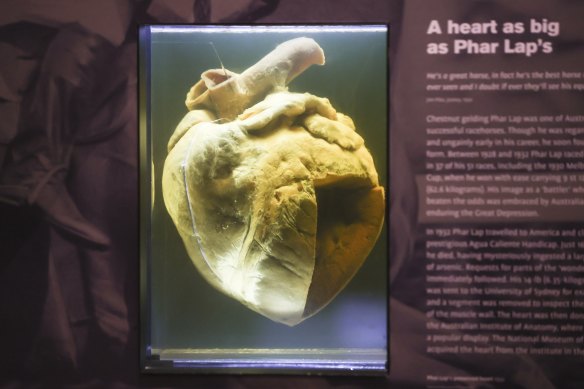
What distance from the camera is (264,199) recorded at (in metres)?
1.94

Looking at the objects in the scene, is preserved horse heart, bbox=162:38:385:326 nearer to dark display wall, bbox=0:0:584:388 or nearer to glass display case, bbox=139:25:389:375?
glass display case, bbox=139:25:389:375

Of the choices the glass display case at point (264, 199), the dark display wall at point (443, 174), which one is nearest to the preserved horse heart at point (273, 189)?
the glass display case at point (264, 199)

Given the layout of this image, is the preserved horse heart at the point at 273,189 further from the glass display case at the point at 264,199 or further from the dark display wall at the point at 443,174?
the dark display wall at the point at 443,174

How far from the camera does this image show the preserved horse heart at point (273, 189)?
6.40ft

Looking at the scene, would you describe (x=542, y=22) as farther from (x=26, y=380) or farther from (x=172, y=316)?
(x=26, y=380)

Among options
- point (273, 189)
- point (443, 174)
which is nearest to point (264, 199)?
point (273, 189)

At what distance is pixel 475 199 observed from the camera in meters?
2.04

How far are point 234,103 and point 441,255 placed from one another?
2.79 ft

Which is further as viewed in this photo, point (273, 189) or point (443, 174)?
point (443, 174)

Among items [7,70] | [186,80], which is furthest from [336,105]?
[7,70]

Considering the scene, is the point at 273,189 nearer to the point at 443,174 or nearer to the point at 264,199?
the point at 264,199

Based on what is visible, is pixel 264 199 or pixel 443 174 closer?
pixel 264 199

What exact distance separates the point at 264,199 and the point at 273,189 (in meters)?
0.04

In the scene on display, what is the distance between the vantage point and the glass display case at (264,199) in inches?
77.4
